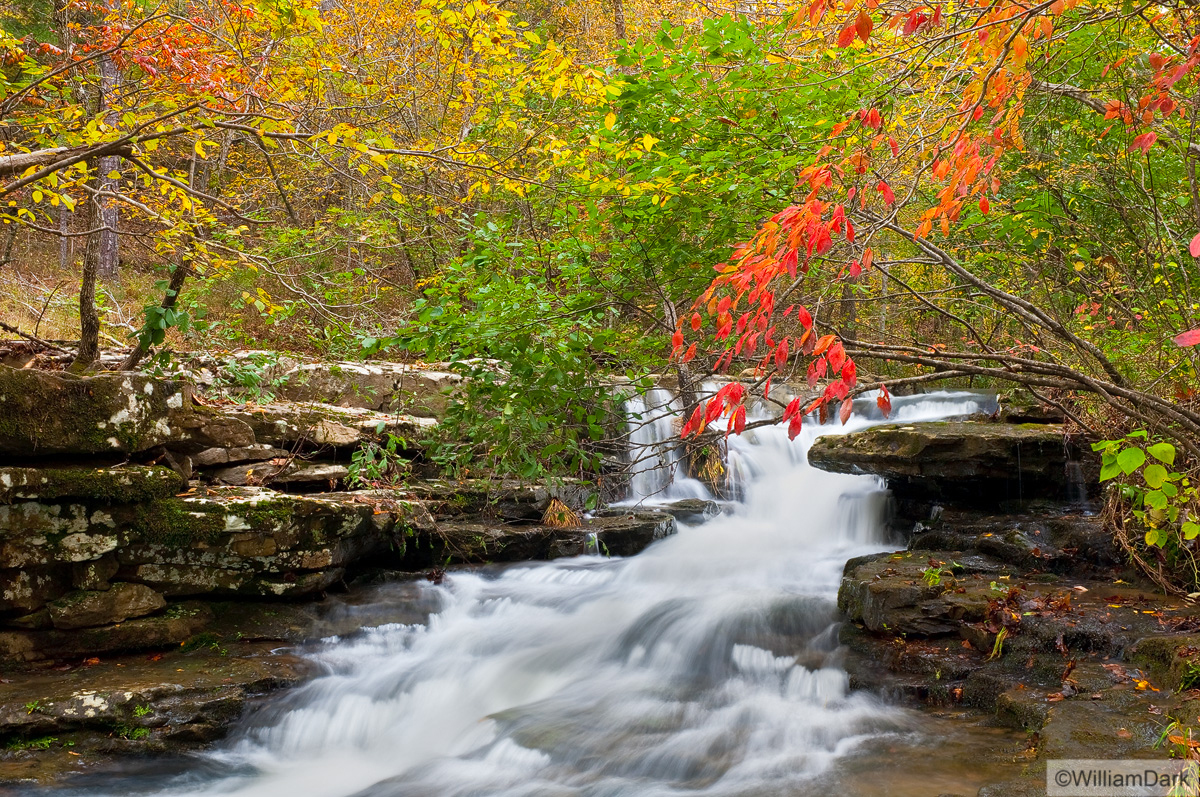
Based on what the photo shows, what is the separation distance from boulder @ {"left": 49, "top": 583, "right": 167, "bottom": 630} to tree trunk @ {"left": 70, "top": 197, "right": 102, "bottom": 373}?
2.48 meters

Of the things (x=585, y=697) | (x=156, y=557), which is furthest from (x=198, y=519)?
(x=585, y=697)

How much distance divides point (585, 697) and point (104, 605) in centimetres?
369

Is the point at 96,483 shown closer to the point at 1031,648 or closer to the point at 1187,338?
the point at 1187,338

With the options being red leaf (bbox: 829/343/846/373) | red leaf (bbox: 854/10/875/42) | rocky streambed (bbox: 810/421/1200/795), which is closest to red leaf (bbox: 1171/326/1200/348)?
red leaf (bbox: 829/343/846/373)

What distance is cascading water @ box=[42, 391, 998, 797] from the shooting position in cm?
473

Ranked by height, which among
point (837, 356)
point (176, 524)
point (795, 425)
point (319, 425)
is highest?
point (319, 425)

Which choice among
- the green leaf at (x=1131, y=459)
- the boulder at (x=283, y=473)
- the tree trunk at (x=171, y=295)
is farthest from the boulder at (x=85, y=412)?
the green leaf at (x=1131, y=459)

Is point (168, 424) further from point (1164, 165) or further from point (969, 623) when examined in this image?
point (1164, 165)

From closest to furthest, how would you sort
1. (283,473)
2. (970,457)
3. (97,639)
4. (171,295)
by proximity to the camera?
(97,639) < (171,295) < (283,473) < (970,457)

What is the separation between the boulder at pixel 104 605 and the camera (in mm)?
5484

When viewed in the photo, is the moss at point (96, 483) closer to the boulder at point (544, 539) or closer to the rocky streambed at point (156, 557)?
the rocky streambed at point (156, 557)

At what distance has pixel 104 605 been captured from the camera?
18.5 feet

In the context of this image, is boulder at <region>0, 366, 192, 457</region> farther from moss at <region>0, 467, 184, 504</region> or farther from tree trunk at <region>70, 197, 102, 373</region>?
tree trunk at <region>70, 197, 102, 373</region>

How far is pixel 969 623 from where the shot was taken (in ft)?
17.7
